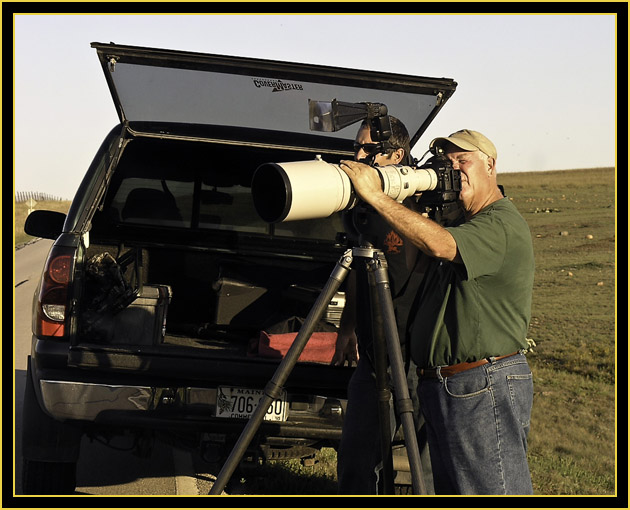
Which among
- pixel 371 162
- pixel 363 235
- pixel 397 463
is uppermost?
pixel 371 162

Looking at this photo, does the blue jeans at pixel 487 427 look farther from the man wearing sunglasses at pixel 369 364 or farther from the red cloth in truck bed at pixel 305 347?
the red cloth in truck bed at pixel 305 347

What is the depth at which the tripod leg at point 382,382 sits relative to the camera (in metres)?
3.68

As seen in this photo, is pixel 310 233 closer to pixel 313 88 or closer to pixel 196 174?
pixel 196 174

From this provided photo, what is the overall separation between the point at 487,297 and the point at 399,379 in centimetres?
47

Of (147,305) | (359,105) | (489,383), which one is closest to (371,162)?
(359,105)

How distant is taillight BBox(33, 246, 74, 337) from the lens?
4.58 m

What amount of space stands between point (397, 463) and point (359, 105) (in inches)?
71.9

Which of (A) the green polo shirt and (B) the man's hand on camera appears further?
(B) the man's hand on camera

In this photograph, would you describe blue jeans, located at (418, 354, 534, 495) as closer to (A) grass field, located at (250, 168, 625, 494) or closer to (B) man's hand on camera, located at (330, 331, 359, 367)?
(B) man's hand on camera, located at (330, 331, 359, 367)

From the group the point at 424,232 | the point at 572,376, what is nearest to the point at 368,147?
the point at 424,232

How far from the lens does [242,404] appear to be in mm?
4574

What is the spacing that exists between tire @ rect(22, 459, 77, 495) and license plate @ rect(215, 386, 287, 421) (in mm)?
985

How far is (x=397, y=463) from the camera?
445cm

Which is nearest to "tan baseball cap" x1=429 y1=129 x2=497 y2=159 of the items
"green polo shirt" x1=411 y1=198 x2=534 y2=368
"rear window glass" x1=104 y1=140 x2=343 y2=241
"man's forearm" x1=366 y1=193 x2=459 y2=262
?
"green polo shirt" x1=411 y1=198 x2=534 y2=368
